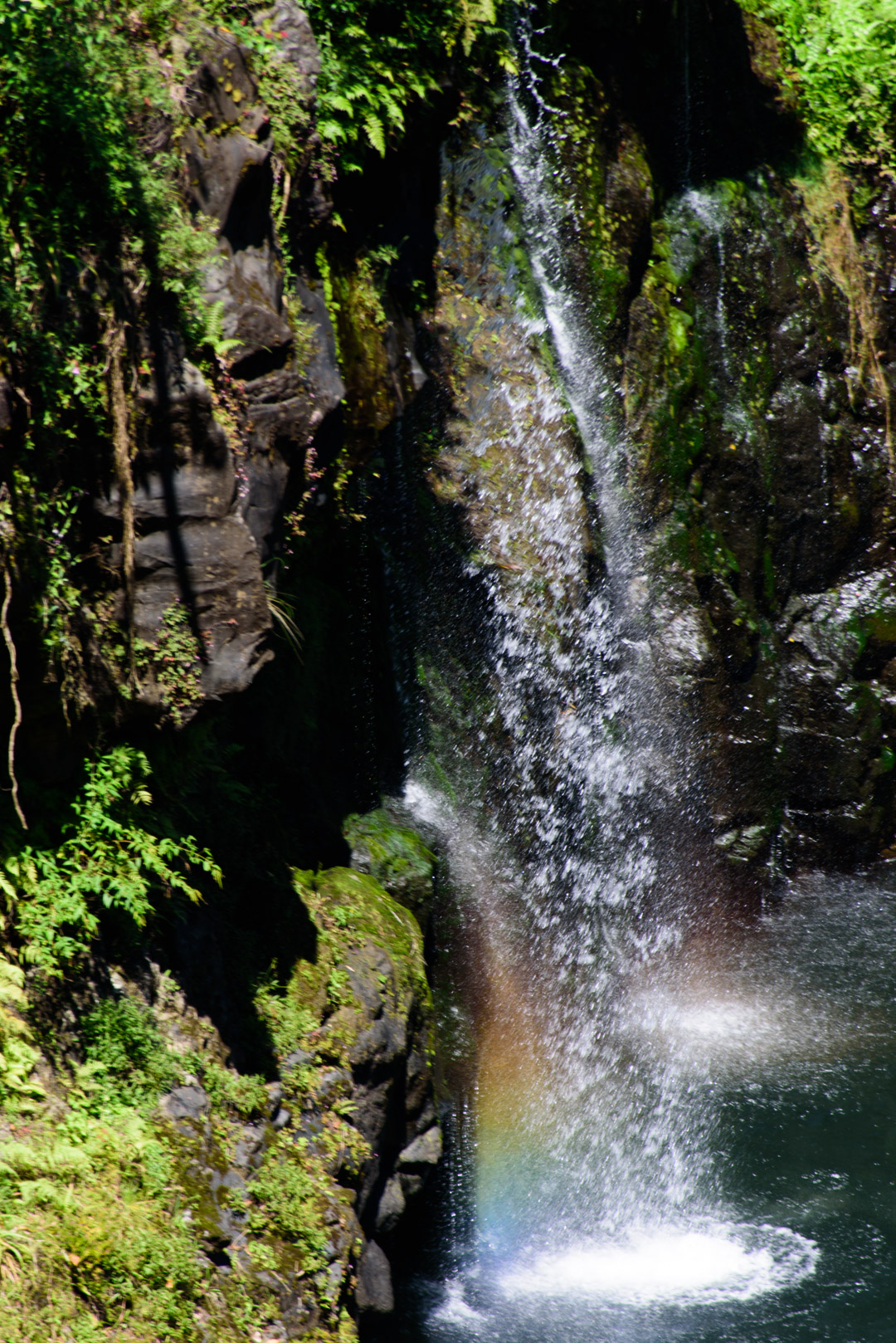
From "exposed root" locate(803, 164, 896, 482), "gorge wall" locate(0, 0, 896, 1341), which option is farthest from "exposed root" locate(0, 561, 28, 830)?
"exposed root" locate(803, 164, 896, 482)

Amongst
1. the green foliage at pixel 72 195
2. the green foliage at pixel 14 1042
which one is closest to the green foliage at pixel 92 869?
the green foliage at pixel 14 1042

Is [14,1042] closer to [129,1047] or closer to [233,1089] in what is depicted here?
[129,1047]

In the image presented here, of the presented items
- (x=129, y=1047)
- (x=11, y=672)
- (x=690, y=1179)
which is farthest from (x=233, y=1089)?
(x=690, y=1179)

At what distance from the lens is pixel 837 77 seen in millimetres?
10562

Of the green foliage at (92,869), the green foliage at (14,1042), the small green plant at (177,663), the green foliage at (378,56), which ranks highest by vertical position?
the green foliage at (378,56)

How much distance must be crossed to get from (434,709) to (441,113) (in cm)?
460

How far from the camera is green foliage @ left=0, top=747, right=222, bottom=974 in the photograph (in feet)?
14.1

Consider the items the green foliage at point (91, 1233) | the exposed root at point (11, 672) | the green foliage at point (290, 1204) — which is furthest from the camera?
the green foliage at point (290, 1204)

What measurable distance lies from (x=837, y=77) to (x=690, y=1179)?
10.7 m

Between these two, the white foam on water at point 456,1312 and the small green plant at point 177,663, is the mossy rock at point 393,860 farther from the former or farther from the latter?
the small green plant at point 177,663

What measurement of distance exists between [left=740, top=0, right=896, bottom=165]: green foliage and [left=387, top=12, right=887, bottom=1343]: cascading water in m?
1.83

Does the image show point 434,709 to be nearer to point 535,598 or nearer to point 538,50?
point 535,598

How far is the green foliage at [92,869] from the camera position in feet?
14.1

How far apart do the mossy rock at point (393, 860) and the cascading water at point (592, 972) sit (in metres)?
0.47
